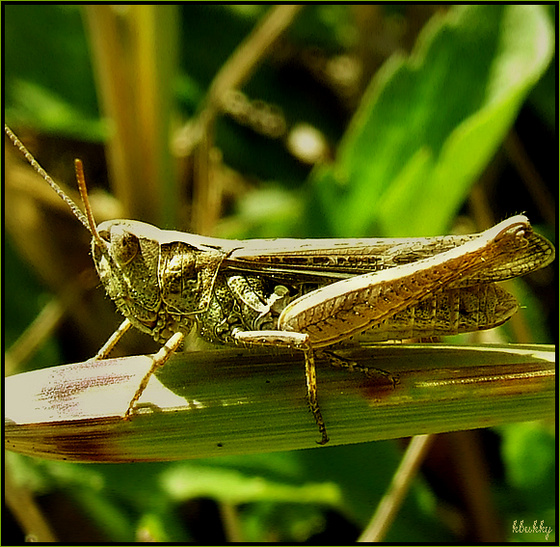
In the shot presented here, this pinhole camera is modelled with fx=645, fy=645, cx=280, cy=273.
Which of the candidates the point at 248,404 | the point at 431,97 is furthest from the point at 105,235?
the point at 431,97

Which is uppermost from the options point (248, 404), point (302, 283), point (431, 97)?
point (431, 97)

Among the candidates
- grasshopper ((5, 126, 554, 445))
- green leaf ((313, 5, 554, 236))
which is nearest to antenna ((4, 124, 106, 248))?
grasshopper ((5, 126, 554, 445))

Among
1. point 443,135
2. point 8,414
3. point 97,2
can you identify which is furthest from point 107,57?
point 8,414

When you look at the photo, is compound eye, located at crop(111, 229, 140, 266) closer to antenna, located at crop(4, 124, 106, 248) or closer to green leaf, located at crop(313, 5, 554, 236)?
antenna, located at crop(4, 124, 106, 248)

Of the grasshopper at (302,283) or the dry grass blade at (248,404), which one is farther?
the grasshopper at (302,283)

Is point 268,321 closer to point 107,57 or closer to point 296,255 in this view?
point 296,255

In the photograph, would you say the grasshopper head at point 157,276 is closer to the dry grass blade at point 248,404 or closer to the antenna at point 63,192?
the antenna at point 63,192

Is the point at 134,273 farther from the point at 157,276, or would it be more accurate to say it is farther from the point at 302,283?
the point at 302,283

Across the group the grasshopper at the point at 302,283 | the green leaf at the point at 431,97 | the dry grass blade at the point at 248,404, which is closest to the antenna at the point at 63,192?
the grasshopper at the point at 302,283
